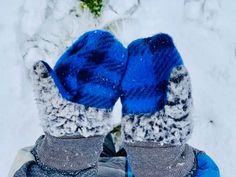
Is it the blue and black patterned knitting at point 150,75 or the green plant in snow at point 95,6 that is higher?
the green plant in snow at point 95,6

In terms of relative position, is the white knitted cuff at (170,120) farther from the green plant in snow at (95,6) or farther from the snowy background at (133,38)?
the green plant in snow at (95,6)

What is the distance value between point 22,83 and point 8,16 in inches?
9.4

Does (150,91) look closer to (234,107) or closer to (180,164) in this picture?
(180,164)

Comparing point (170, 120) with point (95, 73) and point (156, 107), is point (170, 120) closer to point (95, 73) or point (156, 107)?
point (156, 107)

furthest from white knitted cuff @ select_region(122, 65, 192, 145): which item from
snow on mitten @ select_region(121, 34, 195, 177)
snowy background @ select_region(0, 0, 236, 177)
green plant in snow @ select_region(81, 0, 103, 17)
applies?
green plant in snow @ select_region(81, 0, 103, 17)

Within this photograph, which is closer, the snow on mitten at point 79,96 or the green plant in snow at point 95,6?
the snow on mitten at point 79,96

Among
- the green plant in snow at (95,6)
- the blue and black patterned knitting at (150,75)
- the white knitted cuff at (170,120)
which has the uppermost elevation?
the green plant in snow at (95,6)

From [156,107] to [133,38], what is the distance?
585 mm

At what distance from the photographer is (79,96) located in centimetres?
139

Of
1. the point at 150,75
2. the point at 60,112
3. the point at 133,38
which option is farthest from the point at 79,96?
the point at 133,38

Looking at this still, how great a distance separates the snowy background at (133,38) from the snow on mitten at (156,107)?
48 cm

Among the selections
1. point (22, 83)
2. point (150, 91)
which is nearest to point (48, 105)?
point (150, 91)

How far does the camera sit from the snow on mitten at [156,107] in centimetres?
133

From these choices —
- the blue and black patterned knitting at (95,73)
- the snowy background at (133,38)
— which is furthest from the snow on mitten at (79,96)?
the snowy background at (133,38)
